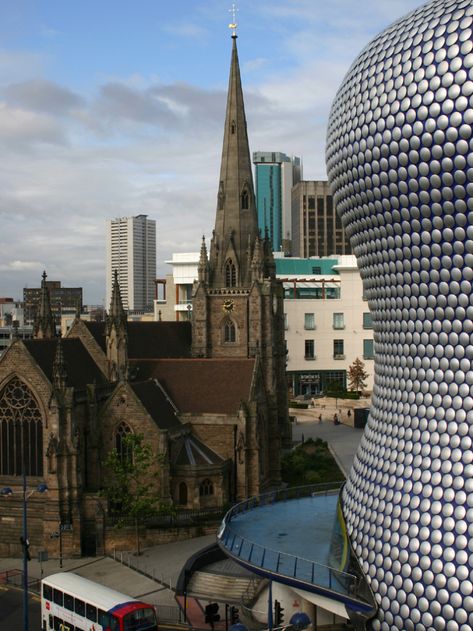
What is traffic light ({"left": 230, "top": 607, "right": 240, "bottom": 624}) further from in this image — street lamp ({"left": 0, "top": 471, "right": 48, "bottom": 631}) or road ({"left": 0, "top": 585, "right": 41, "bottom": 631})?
road ({"left": 0, "top": 585, "right": 41, "bottom": 631})

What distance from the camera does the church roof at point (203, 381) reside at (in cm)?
5025

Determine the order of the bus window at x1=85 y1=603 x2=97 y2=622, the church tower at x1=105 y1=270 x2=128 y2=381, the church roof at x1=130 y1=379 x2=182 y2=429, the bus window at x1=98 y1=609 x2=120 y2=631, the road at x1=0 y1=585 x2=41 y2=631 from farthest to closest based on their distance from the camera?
1. the church tower at x1=105 y1=270 x2=128 y2=381
2. the church roof at x1=130 y1=379 x2=182 y2=429
3. the road at x1=0 y1=585 x2=41 y2=631
4. the bus window at x1=85 y1=603 x2=97 y2=622
5. the bus window at x1=98 y1=609 x2=120 y2=631

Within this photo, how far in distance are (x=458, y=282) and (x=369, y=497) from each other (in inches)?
359

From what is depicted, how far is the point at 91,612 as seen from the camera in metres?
29.9

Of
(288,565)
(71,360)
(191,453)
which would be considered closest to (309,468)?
(191,453)

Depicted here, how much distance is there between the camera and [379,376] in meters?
31.4

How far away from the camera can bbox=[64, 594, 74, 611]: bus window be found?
30703 millimetres

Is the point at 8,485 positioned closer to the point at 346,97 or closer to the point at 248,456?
the point at 248,456

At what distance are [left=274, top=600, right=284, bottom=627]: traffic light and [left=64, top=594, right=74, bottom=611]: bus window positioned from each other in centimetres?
828

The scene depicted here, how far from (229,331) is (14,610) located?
28996 mm

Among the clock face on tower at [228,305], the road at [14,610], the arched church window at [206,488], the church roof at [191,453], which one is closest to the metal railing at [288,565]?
the road at [14,610]

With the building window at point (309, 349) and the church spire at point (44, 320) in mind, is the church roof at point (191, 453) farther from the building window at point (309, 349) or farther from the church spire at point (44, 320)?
the building window at point (309, 349)

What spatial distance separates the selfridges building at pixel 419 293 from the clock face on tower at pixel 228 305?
2928cm

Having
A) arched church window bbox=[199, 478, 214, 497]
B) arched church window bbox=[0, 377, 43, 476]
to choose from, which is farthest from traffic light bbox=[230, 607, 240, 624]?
arched church window bbox=[0, 377, 43, 476]
